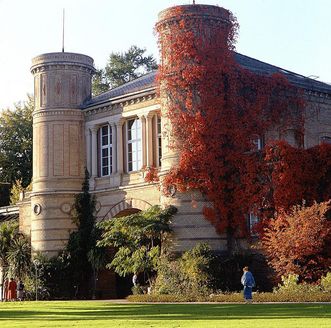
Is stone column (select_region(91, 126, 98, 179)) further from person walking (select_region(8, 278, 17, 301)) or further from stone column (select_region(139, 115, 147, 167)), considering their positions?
person walking (select_region(8, 278, 17, 301))

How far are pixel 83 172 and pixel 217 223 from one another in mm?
10325

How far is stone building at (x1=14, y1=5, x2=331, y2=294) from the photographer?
130 feet

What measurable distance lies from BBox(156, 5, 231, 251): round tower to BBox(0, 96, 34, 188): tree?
28.5 m

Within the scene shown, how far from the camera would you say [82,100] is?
4341cm

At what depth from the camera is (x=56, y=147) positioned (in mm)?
42375

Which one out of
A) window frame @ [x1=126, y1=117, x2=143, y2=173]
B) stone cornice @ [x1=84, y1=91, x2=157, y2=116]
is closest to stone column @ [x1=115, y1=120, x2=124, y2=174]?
window frame @ [x1=126, y1=117, x2=143, y2=173]

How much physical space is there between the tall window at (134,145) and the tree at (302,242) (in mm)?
10157

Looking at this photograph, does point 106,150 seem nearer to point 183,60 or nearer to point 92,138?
point 92,138

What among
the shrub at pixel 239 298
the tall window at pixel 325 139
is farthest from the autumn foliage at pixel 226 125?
the shrub at pixel 239 298

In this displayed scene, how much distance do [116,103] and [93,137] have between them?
2444 millimetres

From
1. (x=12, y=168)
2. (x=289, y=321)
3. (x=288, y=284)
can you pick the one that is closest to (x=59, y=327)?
(x=289, y=321)

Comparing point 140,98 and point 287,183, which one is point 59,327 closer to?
point 287,183

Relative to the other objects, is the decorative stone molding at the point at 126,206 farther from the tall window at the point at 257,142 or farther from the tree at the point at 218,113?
the tall window at the point at 257,142

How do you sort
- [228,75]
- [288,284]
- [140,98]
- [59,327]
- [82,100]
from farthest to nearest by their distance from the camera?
[82,100] < [140,98] < [228,75] < [288,284] < [59,327]
